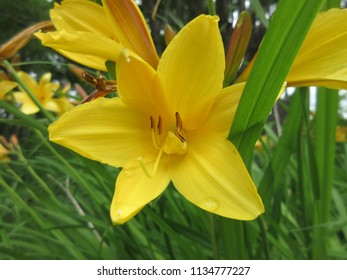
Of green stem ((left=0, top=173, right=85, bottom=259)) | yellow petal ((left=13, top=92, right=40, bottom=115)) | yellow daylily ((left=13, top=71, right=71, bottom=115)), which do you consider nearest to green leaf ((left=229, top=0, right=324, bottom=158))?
green stem ((left=0, top=173, right=85, bottom=259))

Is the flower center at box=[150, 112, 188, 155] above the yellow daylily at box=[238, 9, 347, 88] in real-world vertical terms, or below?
below

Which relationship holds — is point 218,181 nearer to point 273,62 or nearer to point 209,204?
point 209,204

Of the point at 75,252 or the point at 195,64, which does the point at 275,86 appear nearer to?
the point at 195,64

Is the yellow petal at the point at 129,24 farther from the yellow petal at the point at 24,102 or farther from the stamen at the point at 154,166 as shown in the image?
the yellow petal at the point at 24,102

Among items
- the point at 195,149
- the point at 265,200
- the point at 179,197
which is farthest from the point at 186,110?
the point at 179,197

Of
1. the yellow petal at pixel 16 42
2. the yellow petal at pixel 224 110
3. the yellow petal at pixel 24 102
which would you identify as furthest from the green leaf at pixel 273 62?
the yellow petal at pixel 24 102

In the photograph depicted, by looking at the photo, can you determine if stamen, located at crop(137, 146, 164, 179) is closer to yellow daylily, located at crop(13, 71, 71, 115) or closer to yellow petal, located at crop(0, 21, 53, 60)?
yellow petal, located at crop(0, 21, 53, 60)
